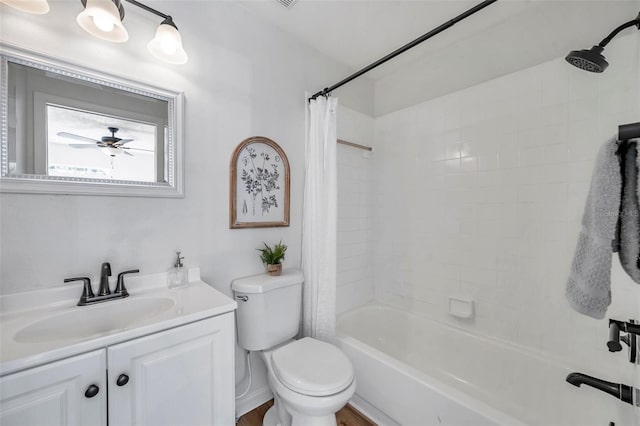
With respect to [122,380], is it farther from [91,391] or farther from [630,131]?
[630,131]

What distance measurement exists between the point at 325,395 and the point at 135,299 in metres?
0.94

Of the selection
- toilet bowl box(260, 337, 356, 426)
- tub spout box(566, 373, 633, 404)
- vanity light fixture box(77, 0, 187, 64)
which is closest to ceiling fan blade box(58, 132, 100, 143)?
vanity light fixture box(77, 0, 187, 64)

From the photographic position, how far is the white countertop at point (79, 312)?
0.75m

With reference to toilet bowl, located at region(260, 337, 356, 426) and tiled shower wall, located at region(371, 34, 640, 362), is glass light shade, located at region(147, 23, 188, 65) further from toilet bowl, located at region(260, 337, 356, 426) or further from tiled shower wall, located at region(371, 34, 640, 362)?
tiled shower wall, located at region(371, 34, 640, 362)

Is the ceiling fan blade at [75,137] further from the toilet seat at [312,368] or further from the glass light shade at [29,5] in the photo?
the toilet seat at [312,368]

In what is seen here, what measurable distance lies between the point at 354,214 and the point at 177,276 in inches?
57.1

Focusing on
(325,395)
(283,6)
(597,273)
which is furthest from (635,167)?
(283,6)

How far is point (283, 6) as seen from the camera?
1585 millimetres

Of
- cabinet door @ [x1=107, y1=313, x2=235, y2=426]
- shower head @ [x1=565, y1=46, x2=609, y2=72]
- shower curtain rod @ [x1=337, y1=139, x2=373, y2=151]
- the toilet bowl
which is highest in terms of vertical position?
shower head @ [x1=565, y1=46, x2=609, y2=72]

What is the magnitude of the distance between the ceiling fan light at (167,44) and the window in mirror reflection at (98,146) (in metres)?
0.33

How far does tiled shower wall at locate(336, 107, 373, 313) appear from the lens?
220 centimetres

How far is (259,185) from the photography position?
1.68 m

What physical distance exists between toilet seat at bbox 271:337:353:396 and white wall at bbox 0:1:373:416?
0.40 metres

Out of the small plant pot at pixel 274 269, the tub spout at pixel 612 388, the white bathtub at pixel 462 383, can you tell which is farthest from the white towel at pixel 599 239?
the small plant pot at pixel 274 269
